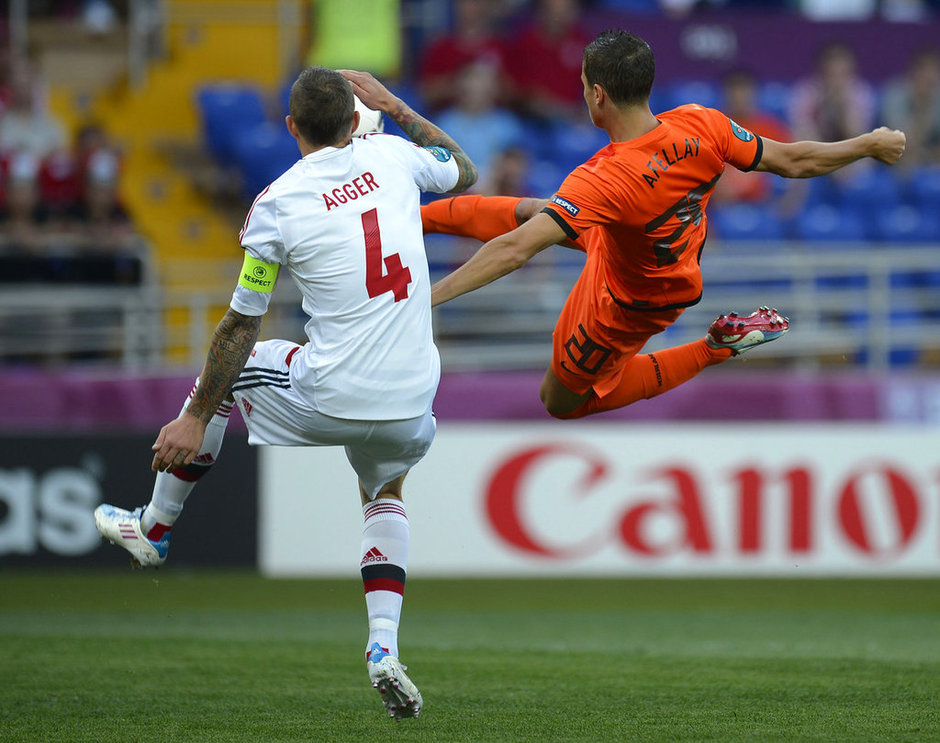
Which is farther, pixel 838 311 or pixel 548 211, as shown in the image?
pixel 838 311

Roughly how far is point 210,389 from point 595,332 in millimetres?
2092

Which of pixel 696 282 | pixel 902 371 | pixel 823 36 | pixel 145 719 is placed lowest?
pixel 145 719

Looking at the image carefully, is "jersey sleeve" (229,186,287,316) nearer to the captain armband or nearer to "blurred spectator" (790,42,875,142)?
the captain armband

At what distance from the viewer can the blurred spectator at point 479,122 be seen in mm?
12992

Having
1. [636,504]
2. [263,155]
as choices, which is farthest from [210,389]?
[263,155]

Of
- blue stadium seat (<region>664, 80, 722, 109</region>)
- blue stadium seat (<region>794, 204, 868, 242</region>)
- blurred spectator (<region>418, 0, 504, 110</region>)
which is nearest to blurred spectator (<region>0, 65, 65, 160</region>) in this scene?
blurred spectator (<region>418, 0, 504, 110</region>)

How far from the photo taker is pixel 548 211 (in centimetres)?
593

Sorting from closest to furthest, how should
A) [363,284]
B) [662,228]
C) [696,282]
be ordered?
[363,284] < [662,228] < [696,282]

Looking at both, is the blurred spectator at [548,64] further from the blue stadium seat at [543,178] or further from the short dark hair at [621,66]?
the short dark hair at [621,66]

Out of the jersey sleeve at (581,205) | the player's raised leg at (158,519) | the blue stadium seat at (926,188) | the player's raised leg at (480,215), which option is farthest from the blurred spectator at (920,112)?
the player's raised leg at (158,519)

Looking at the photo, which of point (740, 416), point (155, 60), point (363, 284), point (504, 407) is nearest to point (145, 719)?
point (363, 284)

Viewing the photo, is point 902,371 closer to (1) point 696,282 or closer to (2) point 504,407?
(2) point 504,407

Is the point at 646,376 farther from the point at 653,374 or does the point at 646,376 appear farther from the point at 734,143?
the point at 734,143

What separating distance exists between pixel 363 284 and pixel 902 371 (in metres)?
7.73
